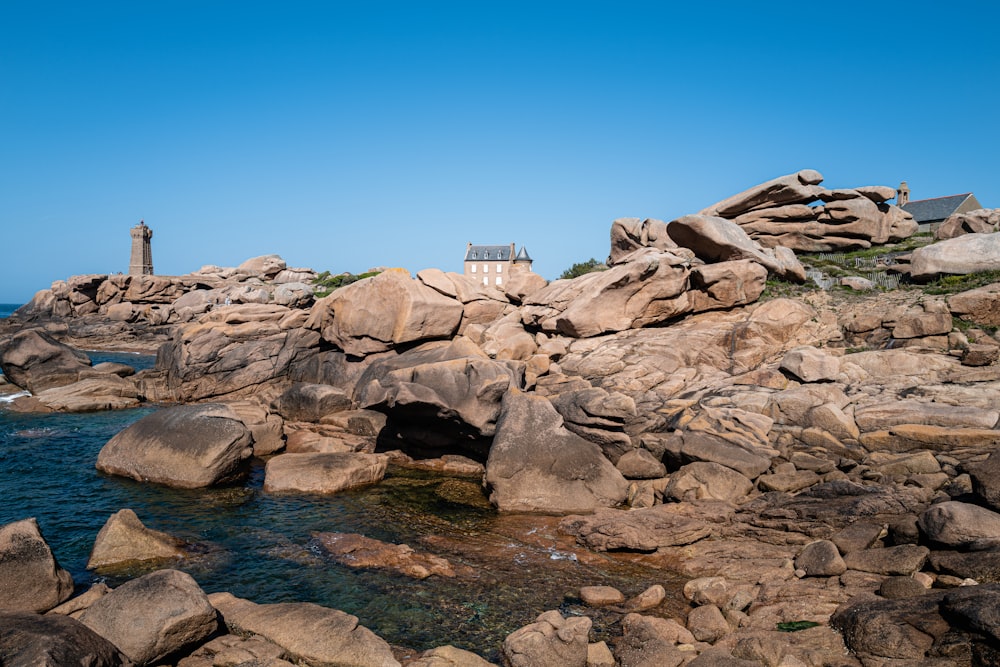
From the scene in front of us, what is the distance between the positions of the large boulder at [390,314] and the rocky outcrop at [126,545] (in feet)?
55.1

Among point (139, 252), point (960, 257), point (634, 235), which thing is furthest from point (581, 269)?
point (139, 252)

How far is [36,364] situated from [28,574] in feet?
101

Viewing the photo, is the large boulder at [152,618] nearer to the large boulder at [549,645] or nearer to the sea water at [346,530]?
the sea water at [346,530]

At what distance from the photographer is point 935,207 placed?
165ft

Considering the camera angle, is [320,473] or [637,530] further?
[320,473]

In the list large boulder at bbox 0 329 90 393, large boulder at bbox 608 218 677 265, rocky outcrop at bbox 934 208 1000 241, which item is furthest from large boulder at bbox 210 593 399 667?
rocky outcrop at bbox 934 208 1000 241

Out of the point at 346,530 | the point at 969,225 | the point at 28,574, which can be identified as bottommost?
the point at 346,530

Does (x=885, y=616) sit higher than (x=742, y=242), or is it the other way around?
(x=742, y=242)

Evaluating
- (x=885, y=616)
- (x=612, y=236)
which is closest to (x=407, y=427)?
(x=885, y=616)

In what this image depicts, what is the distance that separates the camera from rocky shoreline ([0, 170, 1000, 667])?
10.9 m

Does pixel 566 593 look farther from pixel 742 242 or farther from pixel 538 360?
pixel 742 242

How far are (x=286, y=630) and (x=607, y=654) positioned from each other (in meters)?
5.91

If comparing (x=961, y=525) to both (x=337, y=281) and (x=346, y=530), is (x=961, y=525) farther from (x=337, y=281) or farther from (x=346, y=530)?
(x=337, y=281)

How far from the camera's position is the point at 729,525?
16812mm
